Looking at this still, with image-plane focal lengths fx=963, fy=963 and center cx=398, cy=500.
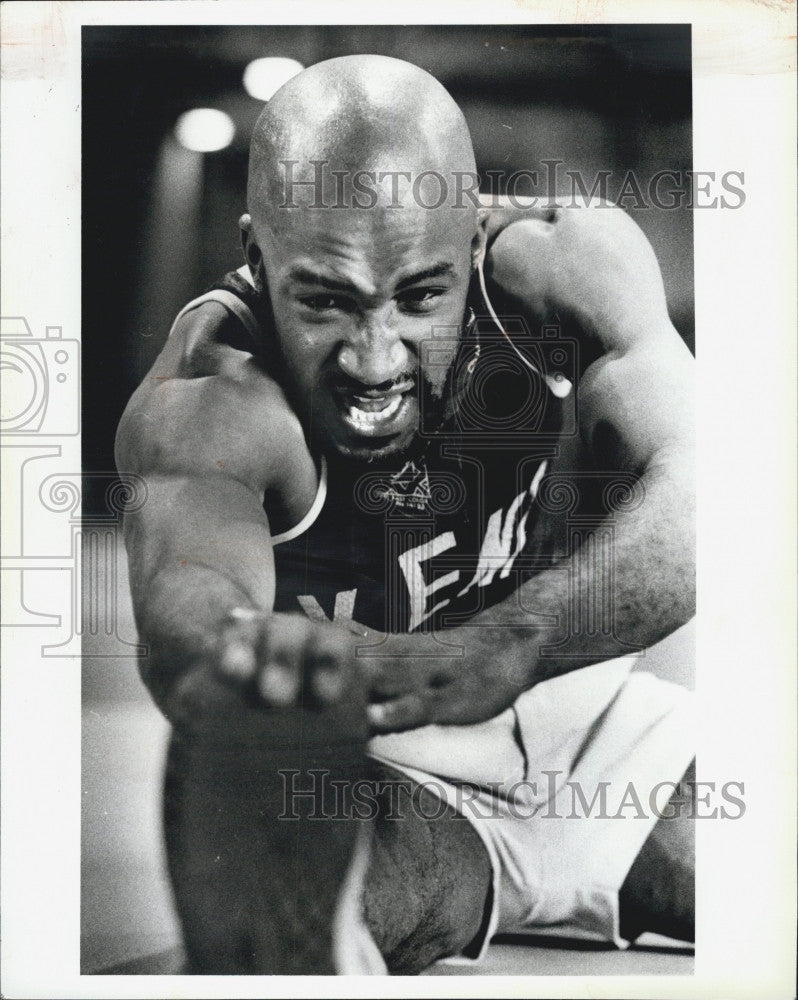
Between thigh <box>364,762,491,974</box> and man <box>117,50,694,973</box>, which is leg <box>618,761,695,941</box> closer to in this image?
man <box>117,50,694,973</box>

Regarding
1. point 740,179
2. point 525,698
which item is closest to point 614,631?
point 525,698

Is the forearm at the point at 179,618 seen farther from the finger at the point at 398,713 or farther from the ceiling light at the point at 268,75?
the ceiling light at the point at 268,75

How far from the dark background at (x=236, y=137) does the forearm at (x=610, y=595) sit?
0.37 metres

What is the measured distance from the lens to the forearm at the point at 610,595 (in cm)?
182

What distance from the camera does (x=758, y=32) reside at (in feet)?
6.17

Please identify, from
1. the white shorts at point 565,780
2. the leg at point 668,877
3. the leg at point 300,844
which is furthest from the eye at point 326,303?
the leg at point 668,877

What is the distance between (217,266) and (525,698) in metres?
1.01

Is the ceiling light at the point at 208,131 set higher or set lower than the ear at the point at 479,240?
higher

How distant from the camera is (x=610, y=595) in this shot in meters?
1.82

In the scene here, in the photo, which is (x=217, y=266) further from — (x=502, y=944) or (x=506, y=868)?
(x=502, y=944)

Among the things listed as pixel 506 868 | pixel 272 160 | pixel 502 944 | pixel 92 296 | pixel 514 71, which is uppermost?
pixel 514 71

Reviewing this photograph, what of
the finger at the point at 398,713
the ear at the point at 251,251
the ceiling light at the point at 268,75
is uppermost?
the ceiling light at the point at 268,75

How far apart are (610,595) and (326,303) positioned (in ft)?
2.54

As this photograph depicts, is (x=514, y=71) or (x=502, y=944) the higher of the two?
(x=514, y=71)
